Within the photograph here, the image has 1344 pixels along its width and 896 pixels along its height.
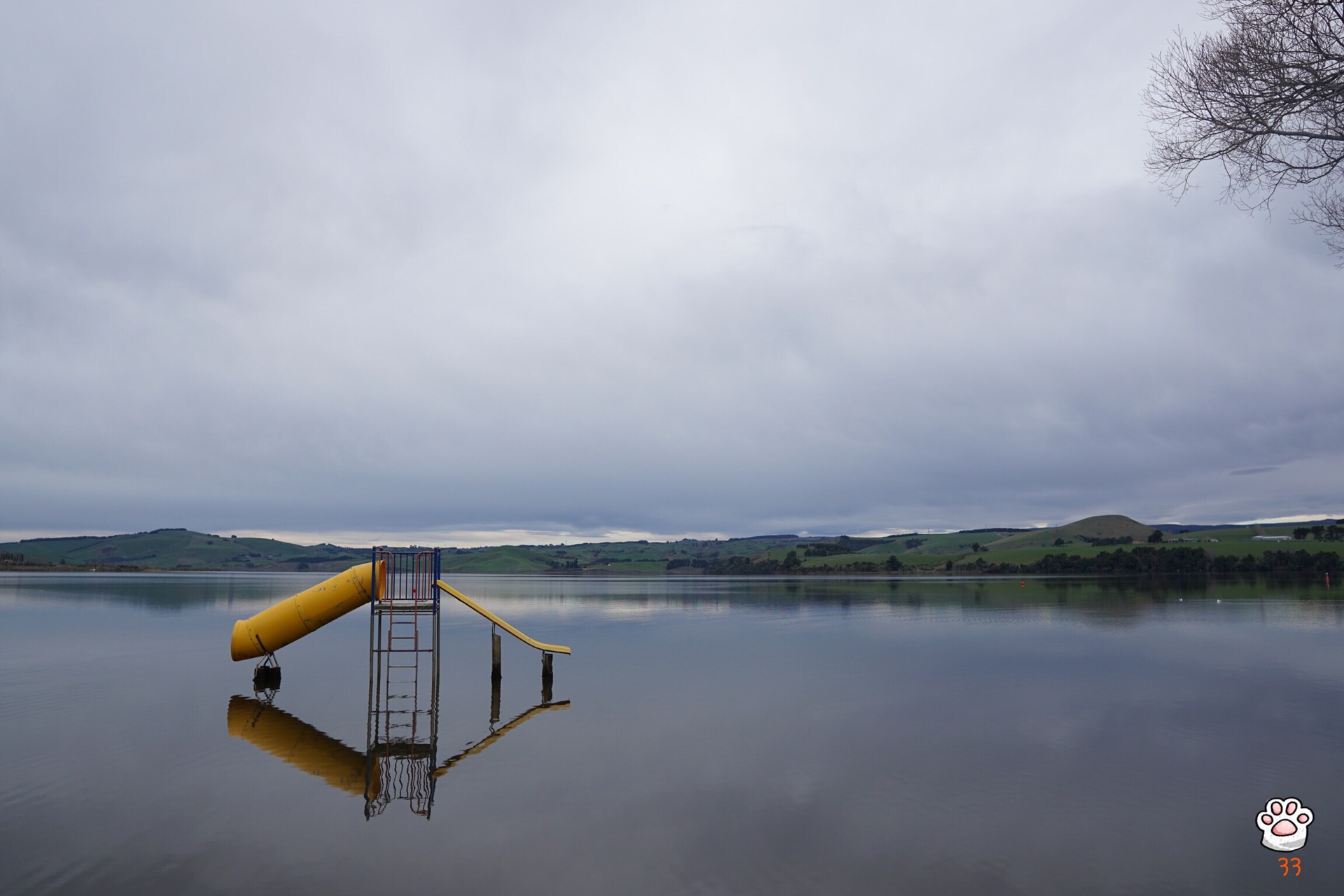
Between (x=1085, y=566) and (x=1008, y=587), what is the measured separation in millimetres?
56609

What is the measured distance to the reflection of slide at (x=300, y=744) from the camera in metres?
17.8

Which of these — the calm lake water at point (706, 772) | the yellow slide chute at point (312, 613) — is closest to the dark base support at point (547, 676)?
the yellow slide chute at point (312, 613)

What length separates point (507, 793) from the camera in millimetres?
16281

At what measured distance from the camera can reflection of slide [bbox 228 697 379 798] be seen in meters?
17.8

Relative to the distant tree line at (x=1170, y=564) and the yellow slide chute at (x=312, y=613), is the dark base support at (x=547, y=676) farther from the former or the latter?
the distant tree line at (x=1170, y=564)

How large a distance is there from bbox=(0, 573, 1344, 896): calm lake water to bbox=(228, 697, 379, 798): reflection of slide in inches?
5.1

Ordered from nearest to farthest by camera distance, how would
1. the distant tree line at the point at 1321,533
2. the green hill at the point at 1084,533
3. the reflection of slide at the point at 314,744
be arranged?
1. the reflection of slide at the point at 314,744
2. the distant tree line at the point at 1321,533
3. the green hill at the point at 1084,533

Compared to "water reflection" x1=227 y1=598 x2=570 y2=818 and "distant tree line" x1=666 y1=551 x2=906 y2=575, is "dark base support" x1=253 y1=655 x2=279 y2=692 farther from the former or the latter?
"distant tree line" x1=666 y1=551 x2=906 y2=575

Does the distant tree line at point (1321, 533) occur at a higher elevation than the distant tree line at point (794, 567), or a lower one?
higher

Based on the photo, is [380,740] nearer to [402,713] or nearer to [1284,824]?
[402,713]

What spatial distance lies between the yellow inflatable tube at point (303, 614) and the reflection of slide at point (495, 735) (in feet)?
21.4

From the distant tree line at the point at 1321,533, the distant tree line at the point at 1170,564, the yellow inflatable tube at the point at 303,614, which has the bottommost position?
the distant tree line at the point at 1170,564

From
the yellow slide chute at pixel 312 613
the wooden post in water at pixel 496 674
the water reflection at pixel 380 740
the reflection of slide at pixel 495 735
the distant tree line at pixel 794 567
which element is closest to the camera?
the water reflection at pixel 380 740

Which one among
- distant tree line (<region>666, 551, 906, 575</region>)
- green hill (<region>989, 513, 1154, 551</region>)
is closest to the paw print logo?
distant tree line (<region>666, 551, 906, 575</region>)
